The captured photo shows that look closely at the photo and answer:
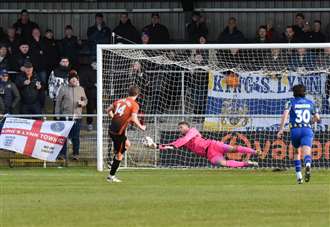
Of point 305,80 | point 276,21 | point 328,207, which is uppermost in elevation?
point 276,21

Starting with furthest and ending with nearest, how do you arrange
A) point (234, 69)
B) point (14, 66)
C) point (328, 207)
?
point (14, 66)
point (234, 69)
point (328, 207)

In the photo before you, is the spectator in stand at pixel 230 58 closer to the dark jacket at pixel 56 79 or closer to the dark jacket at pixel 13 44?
the dark jacket at pixel 56 79

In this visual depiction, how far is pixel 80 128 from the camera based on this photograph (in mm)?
26422

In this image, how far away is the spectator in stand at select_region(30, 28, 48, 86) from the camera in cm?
2886

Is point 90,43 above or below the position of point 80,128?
above

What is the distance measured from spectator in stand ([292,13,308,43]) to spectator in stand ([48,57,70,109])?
6298 millimetres

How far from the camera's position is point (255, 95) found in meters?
26.4

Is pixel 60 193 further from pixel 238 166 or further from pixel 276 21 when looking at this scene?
pixel 276 21

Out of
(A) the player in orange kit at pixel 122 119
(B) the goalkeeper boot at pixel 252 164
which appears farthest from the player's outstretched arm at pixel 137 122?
(B) the goalkeeper boot at pixel 252 164

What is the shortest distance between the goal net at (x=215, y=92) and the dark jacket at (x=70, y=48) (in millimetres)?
2838

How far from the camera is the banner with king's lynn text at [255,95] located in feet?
85.3

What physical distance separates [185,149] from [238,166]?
1.38 m

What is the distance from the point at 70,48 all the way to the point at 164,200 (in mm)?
13550

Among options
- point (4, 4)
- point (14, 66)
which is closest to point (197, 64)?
point (14, 66)
